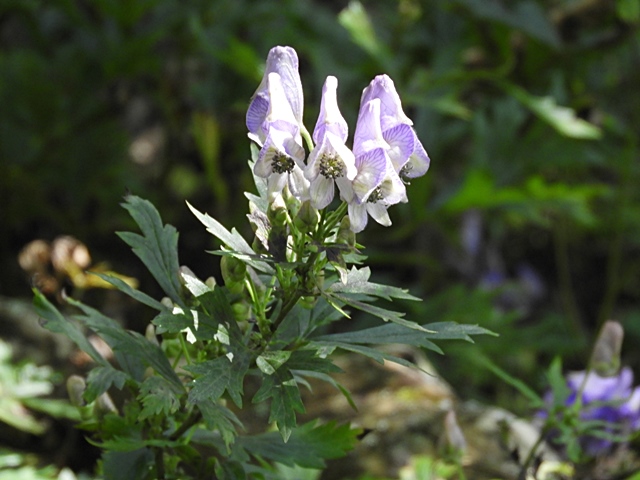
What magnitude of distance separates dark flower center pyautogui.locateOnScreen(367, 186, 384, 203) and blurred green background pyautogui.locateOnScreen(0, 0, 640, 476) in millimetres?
1518

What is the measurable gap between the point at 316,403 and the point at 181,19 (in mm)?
1458

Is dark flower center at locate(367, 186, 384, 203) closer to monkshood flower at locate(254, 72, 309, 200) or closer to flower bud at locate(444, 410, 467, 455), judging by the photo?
monkshood flower at locate(254, 72, 309, 200)

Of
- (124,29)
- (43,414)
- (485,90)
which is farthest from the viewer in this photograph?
(485,90)

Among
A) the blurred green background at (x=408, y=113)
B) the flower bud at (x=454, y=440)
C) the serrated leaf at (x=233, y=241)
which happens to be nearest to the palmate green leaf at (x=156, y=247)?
the serrated leaf at (x=233, y=241)

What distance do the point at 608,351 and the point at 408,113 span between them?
1.72 metres

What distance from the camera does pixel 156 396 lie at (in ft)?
2.21

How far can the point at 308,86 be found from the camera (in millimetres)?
2998

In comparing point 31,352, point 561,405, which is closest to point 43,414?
point 31,352

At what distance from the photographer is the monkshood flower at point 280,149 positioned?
662mm

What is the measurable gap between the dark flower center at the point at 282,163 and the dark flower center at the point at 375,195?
7 cm

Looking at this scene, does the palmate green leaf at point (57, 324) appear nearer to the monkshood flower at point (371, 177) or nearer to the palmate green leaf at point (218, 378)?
the palmate green leaf at point (218, 378)

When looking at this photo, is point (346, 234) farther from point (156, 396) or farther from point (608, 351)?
point (608, 351)

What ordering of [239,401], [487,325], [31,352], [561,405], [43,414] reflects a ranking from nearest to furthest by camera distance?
[239,401]
[561,405]
[43,414]
[31,352]
[487,325]

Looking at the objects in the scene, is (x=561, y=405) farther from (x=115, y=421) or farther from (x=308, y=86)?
(x=308, y=86)
